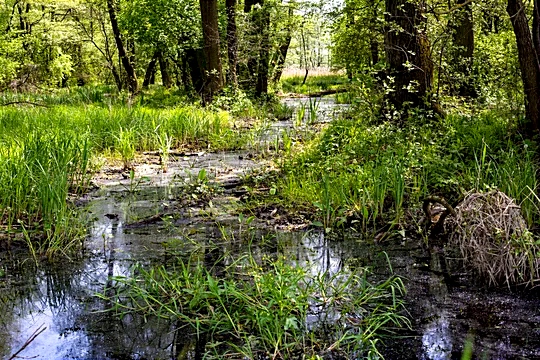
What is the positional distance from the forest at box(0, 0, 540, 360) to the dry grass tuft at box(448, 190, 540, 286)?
0.01 metres

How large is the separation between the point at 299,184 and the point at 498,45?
375 cm

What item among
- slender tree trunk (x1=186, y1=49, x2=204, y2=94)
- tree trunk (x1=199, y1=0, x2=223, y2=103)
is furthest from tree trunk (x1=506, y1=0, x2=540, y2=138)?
slender tree trunk (x1=186, y1=49, x2=204, y2=94)

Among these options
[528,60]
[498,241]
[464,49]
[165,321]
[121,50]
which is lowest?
[165,321]

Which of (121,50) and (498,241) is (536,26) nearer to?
(498,241)

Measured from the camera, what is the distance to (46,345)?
254cm

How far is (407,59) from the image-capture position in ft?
21.2

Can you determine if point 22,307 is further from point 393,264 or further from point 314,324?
point 393,264

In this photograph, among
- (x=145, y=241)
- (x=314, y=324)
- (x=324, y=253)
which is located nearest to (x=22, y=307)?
(x=145, y=241)

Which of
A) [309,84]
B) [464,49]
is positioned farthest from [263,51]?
[309,84]

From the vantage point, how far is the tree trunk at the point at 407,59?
643 centimetres

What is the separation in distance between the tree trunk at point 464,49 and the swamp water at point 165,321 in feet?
11.9

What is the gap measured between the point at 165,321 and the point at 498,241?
71.8 inches

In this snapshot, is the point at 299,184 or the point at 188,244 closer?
the point at 188,244

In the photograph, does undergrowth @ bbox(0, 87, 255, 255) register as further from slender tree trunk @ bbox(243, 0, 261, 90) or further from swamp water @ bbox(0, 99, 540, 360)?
slender tree trunk @ bbox(243, 0, 261, 90)
